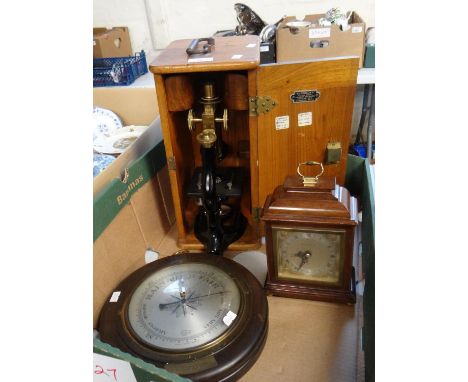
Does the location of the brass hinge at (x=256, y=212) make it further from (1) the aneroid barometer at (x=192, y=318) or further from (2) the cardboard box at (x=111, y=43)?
(2) the cardboard box at (x=111, y=43)

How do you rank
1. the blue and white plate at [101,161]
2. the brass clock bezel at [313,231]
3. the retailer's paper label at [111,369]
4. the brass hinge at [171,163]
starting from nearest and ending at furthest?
the retailer's paper label at [111,369] → the brass clock bezel at [313,231] → the brass hinge at [171,163] → the blue and white plate at [101,161]

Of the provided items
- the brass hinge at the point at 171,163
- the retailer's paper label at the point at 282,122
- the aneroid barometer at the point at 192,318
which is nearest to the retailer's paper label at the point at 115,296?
the aneroid barometer at the point at 192,318

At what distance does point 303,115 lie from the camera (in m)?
1.02

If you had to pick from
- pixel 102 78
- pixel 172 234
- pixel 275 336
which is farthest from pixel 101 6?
pixel 275 336

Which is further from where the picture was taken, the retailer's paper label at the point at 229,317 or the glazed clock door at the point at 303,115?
the glazed clock door at the point at 303,115

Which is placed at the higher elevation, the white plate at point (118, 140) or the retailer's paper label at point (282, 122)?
the retailer's paper label at point (282, 122)

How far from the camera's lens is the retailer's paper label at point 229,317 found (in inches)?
32.5

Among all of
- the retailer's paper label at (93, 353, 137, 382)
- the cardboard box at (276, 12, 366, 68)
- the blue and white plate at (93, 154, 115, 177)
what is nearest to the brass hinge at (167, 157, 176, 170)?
the blue and white plate at (93, 154, 115, 177)

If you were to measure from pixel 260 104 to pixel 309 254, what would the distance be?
434 mm

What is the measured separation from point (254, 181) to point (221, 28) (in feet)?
4.54

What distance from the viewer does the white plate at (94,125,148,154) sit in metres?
1.45

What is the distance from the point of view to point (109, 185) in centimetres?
98

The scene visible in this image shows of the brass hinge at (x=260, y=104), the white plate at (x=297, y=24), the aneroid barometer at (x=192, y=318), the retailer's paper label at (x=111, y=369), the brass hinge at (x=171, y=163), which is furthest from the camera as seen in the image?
the white plate at (x=297, y=24)

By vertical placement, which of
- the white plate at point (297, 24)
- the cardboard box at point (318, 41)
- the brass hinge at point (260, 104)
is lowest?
the brass hinge at point (260, 104)
